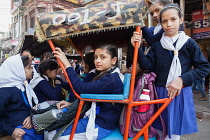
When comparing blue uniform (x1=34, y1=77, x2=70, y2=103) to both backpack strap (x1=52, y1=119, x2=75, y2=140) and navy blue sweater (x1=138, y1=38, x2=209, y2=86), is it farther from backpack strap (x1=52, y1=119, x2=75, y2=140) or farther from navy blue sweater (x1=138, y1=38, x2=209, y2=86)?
navy blue sweater (x1=138, y1=38, x2=209, y2=86)

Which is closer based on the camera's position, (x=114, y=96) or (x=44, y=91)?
(x=114, y=96)

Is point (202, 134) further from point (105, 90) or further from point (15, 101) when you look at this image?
point (15, 101)

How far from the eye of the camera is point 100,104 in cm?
181

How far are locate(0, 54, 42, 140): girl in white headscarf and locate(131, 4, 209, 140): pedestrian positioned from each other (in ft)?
4.72

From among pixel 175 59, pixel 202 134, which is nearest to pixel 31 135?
pixel 175 59

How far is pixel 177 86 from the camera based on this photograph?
1.53 m

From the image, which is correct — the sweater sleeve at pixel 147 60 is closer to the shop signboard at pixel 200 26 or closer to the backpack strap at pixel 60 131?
the backpack strap at pixel 60 131

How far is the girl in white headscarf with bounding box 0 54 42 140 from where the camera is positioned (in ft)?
5.75

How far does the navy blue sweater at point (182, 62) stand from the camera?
1574 mm

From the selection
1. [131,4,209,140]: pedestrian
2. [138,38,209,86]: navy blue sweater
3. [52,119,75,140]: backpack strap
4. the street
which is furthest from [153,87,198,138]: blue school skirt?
the street

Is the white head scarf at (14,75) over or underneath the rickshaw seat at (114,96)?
over

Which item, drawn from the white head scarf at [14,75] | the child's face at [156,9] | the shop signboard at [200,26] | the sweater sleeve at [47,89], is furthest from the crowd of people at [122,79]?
the shop signboard at [200,26]

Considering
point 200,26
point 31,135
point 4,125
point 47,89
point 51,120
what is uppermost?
point 200,26

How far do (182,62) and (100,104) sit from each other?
40.1 inches
